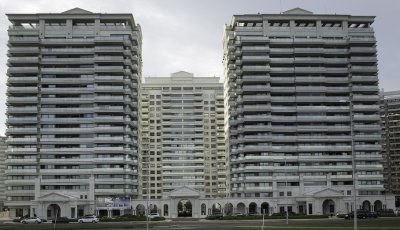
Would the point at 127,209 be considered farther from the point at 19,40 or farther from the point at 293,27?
the point at 293,27

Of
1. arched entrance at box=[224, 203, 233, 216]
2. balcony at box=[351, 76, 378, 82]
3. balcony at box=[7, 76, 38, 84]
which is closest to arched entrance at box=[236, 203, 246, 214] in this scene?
arched entrance at box=[224, 203, 233, 216]

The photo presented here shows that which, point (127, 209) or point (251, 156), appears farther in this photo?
point (251, 156)

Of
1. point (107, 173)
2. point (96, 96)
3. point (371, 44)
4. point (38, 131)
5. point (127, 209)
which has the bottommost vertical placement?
point (127, 209)

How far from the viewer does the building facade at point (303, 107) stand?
A: 553ft

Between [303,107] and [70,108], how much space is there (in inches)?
2898

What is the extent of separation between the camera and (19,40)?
6727 inches

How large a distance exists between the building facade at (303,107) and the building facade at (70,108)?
3660 cm

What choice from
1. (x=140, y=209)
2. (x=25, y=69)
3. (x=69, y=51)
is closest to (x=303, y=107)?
(x=140, y=209)

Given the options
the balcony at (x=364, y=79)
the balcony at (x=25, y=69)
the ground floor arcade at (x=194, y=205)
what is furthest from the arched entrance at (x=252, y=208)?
the balcony at (x=25, y=69)

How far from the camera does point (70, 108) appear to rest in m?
169

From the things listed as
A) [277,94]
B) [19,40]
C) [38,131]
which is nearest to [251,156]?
[277,94]

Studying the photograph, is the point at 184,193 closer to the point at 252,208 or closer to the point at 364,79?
the point at 252,208

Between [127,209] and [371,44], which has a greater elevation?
[371,44]

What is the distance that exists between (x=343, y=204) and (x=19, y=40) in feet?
363
